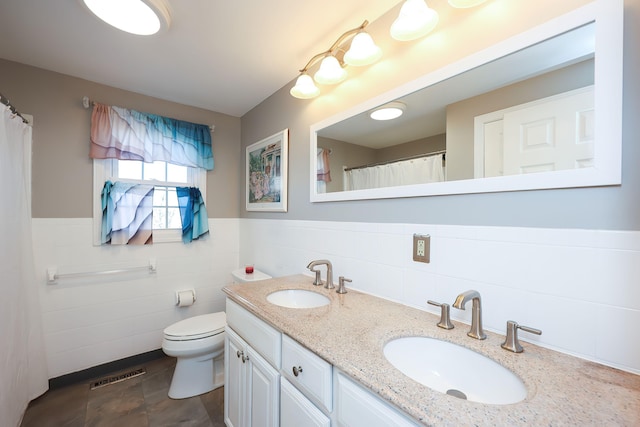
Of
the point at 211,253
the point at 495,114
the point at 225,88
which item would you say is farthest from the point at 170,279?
the point at 495,114

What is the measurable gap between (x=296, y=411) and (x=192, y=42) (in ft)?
6.47

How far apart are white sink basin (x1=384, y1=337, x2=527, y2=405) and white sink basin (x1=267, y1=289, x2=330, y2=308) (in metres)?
0.59

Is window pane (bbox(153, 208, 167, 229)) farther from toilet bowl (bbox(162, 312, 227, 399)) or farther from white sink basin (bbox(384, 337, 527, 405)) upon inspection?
white sink basin (bbox(384, 337, 527, 405))

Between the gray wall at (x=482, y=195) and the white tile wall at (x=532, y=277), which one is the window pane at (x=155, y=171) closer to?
the gray wall at (x=482, y=195)

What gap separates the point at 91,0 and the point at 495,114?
1.82m

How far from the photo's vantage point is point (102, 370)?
203cm

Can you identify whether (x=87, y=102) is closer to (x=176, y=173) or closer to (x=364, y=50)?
(x=176, y=173)

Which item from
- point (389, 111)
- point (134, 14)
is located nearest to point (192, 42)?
point (134, 14)

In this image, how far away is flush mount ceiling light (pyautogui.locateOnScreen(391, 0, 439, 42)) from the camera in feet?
3.37

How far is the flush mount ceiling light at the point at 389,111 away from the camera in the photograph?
4.16 ft

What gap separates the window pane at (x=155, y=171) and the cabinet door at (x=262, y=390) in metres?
1.74

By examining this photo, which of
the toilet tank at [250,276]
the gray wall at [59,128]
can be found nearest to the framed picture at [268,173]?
the toilet tank at [250,276]

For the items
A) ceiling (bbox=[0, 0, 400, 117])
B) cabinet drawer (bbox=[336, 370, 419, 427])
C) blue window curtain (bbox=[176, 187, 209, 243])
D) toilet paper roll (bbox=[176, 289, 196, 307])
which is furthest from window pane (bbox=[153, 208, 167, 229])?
cabinet drawer (bbox=[336, 370, 419, 427])

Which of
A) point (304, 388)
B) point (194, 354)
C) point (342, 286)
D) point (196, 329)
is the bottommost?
point (194, 354)
